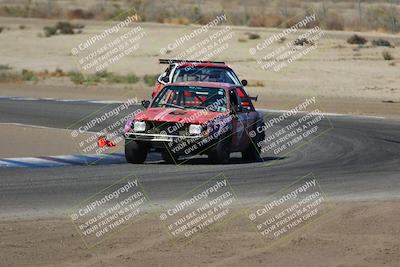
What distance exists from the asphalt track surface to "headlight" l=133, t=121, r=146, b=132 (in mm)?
610

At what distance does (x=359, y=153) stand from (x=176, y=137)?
497cm

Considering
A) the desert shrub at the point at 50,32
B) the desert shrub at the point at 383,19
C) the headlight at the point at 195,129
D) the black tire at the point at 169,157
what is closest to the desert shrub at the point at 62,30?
the desert shrub at the point at 50,32

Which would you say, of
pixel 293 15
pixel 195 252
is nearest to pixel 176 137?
pixel 195 252

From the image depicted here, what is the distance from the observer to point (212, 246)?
11367 mm

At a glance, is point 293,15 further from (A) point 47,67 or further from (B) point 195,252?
(B) point 195,252

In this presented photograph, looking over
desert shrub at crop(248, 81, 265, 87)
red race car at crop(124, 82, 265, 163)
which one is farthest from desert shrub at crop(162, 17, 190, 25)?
red race car at crop(124, 82, 265, 163)

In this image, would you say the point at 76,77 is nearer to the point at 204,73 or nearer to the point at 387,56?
the point at 387,56

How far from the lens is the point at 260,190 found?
50.9 ft
